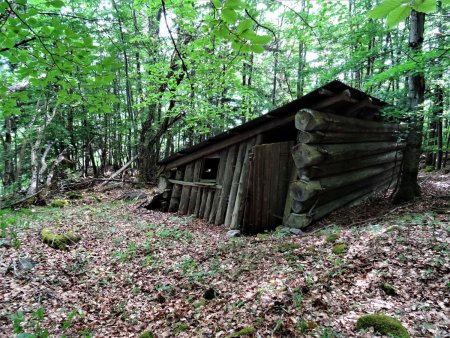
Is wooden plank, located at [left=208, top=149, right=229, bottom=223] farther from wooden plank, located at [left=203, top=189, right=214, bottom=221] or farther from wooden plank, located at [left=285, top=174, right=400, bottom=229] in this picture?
wooden plank, located at [left=285, top=174, right=400, bottom=229]

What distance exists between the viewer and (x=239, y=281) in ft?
15.0

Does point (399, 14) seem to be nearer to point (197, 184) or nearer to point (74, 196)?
point (197, 184)

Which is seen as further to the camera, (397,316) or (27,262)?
(27,262)

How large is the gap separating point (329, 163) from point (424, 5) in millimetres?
6280

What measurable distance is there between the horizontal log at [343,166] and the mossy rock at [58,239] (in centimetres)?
563

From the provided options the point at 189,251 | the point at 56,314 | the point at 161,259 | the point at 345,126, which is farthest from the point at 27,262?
the point at 345,126

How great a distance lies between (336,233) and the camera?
221 inches

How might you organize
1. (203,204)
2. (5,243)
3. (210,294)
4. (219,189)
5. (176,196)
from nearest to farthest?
(210,294)
(5,243)
(219,189)
(203,204)
(176,196)

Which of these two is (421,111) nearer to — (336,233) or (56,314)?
(336,233)

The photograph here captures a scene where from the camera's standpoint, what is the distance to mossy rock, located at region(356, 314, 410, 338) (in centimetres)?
280

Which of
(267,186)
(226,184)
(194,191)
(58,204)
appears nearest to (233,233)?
(267,186)

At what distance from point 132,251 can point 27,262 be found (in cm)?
190

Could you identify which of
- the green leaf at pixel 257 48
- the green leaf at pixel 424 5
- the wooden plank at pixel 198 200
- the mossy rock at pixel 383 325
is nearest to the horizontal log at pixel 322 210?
the wooden plank at pixel 198 200

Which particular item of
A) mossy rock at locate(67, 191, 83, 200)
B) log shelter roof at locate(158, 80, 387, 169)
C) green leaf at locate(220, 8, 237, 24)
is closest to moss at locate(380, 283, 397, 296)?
green leaf at locate(220, 8, 237, 24)
